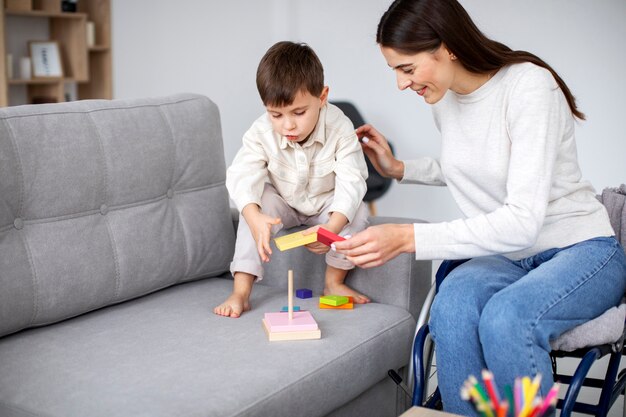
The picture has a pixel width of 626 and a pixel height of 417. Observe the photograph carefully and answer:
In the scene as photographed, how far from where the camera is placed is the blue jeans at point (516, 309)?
152cm

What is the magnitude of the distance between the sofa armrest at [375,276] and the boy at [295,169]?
0.05 m

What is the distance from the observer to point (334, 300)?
2051mm

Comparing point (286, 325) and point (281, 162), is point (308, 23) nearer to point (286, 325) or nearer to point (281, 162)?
point (281, 162)

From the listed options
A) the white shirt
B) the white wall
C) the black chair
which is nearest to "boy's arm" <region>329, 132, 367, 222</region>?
the white shirt

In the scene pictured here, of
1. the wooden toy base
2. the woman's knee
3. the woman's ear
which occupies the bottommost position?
the wooden toy base

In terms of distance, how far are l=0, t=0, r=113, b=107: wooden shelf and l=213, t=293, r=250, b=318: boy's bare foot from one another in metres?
3.11

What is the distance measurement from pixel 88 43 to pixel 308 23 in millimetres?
1405

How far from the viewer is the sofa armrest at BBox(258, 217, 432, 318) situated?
2127 mm

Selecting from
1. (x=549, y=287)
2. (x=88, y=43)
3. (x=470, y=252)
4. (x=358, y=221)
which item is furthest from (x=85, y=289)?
(x=88, y=43)

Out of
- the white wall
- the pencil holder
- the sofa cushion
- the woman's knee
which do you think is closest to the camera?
the pencil holder

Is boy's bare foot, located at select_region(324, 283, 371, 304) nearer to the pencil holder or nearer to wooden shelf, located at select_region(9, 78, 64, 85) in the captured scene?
the pencil holder

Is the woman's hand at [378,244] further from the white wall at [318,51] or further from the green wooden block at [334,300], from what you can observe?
the white wall at [318,51]

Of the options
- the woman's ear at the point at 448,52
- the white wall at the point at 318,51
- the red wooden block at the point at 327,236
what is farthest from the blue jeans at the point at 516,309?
the white wall at the point at 318,51

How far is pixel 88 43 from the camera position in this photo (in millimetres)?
4922
